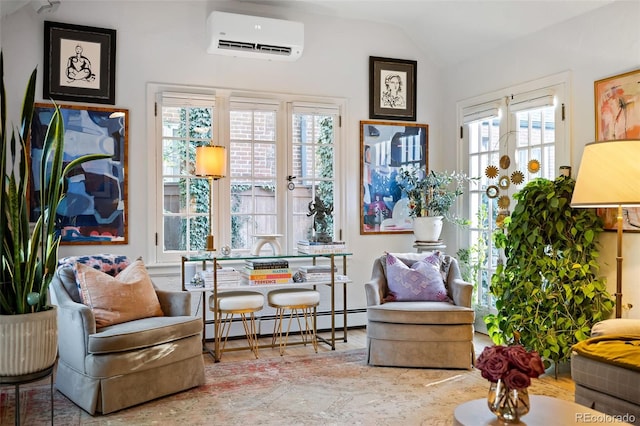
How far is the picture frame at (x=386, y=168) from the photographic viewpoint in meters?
5.51

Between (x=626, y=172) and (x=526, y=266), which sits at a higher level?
(x=626, y=172)

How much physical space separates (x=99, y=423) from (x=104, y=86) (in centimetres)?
275

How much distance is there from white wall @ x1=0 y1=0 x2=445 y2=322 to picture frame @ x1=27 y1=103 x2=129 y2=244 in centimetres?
8

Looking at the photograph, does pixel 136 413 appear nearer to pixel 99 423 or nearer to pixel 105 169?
pixel 99 423

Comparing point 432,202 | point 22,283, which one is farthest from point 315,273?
point 22,283

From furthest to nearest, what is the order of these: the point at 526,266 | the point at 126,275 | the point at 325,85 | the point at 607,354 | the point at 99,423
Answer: the point at 325,85 < the point at 526,266 < the point at 126,275 < the point at 99,423 < the point at 607,354

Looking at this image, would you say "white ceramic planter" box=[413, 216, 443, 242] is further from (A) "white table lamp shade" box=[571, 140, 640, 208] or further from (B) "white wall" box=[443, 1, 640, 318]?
(A) "white table lamp shade" box=[571, 140, 640, 208]

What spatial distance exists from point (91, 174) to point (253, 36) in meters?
1.79

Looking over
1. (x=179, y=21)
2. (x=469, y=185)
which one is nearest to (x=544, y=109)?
(x=469, y=185)

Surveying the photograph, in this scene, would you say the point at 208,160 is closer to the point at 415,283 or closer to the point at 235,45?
the point at 235,45

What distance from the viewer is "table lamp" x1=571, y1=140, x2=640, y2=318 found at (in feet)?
10.1

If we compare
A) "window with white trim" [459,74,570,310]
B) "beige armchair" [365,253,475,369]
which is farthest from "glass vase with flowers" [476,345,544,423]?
"window with white trim" [459,74,570,310]

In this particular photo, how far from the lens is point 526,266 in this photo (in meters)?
4.10

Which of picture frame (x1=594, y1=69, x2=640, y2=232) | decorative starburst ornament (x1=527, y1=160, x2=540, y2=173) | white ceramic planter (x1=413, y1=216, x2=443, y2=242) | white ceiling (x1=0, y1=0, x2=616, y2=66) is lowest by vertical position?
white ceramic planter (x1=413, y1=216, x2=443, y2=242)
